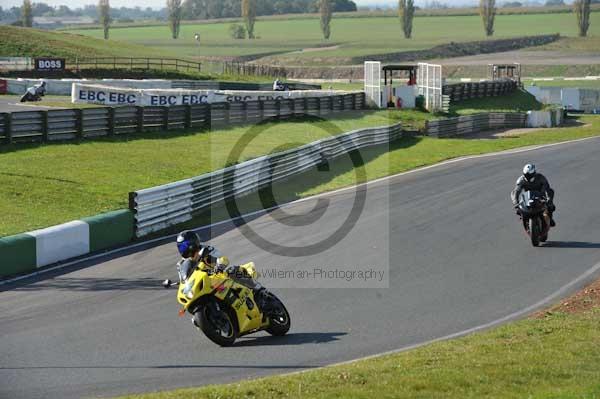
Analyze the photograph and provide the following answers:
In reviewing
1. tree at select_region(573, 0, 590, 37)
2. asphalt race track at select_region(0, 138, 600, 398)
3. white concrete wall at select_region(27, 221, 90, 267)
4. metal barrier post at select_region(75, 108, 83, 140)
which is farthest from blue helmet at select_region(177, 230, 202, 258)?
tree at select_region(573, 0, 590, 37)

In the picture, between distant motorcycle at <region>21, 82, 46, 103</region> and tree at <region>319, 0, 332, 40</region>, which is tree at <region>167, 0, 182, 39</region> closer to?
tree at <region>319, 0, 332, 40</region>

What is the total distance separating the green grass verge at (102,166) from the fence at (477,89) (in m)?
19.2

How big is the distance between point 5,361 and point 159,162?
18.9 m

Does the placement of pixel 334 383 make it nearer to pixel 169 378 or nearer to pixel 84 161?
pixel 169 378

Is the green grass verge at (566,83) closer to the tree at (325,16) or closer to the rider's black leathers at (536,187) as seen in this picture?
the rider's black leathers at (536,187)

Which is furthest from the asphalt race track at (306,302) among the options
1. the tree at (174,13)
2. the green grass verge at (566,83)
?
the tree at (174,13)

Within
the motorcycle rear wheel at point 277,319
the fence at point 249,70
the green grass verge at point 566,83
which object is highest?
the fence at point 249,70

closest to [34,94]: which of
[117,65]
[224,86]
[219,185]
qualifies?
[224,86]

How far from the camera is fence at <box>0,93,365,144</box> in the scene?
3072 cm

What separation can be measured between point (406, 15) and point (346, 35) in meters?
22.2

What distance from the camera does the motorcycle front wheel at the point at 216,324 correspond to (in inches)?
464

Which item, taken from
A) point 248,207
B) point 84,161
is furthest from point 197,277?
point 84,161

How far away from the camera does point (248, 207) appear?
24.4 metres

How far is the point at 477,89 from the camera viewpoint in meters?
61.6
